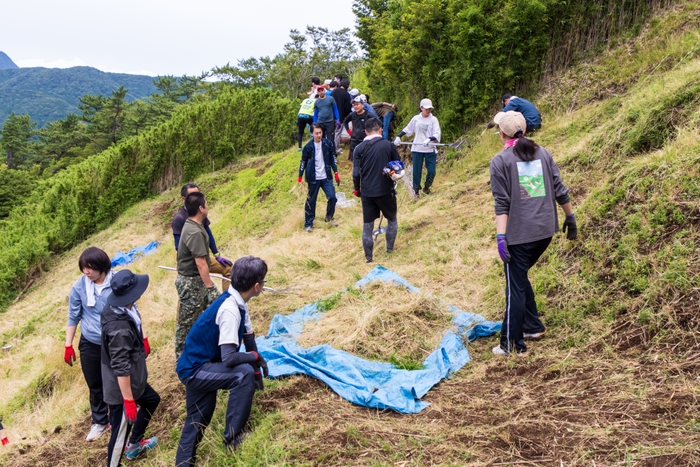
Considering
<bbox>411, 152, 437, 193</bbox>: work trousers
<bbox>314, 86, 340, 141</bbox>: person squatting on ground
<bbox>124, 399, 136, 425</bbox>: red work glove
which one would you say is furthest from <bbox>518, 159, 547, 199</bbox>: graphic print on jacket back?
<bbox>314, 86, 340, 141</bbox>: person squatting on ground

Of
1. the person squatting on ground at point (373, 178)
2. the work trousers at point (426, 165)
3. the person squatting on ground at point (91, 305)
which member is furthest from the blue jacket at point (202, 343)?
the work trousers at point (426, 165)

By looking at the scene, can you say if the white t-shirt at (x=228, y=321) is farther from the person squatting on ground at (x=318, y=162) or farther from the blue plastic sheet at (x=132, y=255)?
the blue plastic sheet at (x=132, y=255)

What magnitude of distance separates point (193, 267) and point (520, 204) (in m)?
2.72

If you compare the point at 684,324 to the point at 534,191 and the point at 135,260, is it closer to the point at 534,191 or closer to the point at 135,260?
the point at 534,191

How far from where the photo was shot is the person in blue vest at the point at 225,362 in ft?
9.87

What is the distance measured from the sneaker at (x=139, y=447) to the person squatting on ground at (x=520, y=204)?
→ 2.74 m

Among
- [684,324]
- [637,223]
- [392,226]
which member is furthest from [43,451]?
[637,223]

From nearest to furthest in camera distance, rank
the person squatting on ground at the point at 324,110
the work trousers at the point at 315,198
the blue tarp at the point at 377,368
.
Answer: the blue tarp at the point at 377,368 → the work trousers at the point at 315,198 → the person squatting on ground at the point at 324,110

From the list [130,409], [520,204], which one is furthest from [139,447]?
[520,204]

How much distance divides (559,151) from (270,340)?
501 centimetres

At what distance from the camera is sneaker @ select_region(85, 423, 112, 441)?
4133 mm

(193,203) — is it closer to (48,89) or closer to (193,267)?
(193,267)

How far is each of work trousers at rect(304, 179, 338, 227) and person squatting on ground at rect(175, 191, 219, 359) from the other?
4.08 metres

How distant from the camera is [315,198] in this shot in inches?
336
